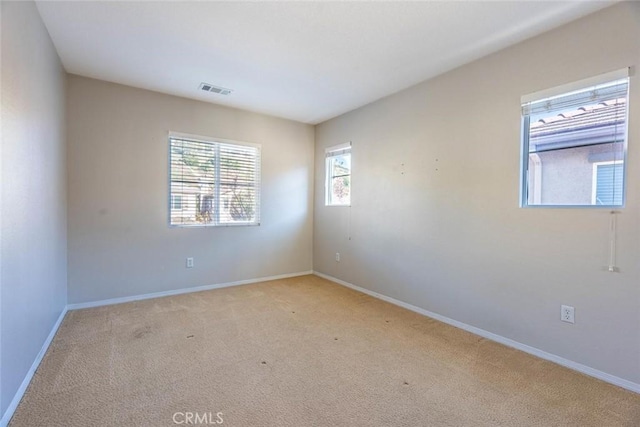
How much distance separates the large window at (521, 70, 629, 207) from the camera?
6.63 ft

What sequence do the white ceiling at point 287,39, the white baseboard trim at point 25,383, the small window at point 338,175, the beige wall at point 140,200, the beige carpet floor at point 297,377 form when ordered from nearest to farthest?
the white baseboard trim at point 25,383
the beige carpet floor at point 297,377
the white ceiling at point 287,39
the beige wall at point 140,200
the small window at point 338,175

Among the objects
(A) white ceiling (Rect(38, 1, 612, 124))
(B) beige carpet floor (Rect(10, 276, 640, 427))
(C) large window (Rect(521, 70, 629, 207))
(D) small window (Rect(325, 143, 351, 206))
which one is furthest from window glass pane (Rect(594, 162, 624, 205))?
(D) small window (Rect(325, 143, 351, 206))

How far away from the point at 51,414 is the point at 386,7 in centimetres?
323

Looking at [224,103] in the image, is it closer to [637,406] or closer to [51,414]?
[51,414]

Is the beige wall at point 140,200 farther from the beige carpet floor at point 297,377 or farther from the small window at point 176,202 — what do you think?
the beige carpet floor at point 297,377

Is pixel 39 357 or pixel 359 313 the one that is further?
pixel 359 313

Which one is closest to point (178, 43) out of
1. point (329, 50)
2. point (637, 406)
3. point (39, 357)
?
point (329, 50)

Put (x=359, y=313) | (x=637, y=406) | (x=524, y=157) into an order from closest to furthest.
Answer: (x=637, y=406), (x=524, y=157), (x=359, y=313)

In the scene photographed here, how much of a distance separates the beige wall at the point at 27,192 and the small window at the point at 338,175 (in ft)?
10.7

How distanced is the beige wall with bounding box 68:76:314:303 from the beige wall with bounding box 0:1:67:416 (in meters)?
0.45

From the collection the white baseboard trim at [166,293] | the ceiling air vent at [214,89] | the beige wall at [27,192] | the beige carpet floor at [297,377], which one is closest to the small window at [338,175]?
the white baseboard trim at [166,293]

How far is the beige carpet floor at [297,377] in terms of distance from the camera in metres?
1.66

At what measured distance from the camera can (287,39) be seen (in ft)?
8.05

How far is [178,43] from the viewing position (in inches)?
99.7
